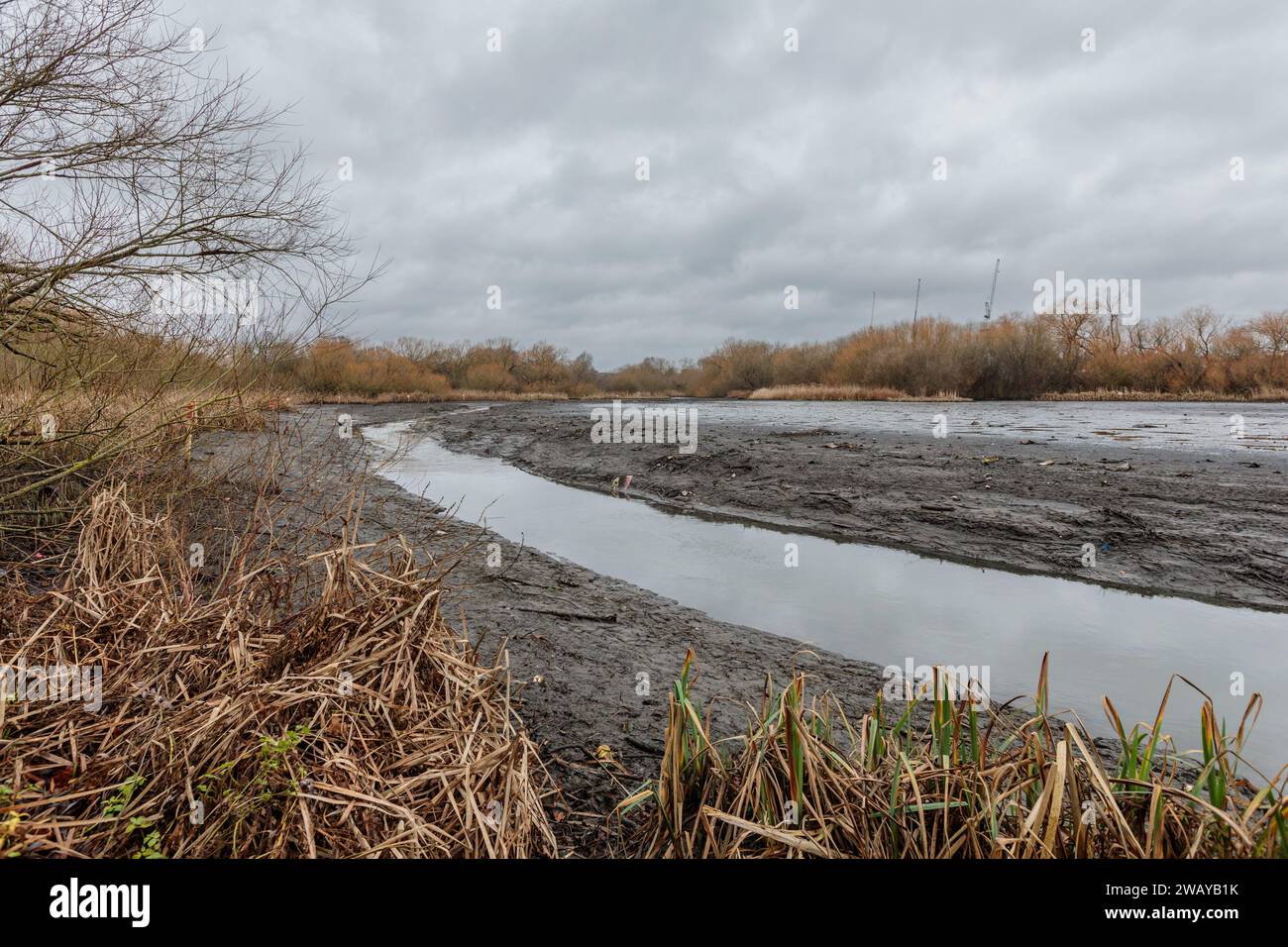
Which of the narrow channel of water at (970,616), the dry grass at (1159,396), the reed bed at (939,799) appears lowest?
the narrow channel of water at (970,616)

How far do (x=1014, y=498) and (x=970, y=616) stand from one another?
4627 millimetres

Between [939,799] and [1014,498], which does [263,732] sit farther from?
[1014,498]

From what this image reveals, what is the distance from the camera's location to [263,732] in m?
2.62

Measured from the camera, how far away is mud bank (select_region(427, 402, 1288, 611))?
→ 7328mm

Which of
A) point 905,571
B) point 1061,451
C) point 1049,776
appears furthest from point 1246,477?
point 1049,776

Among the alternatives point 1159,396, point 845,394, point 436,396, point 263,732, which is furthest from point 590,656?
point 436,396

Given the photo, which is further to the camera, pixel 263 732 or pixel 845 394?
pixel 845 394

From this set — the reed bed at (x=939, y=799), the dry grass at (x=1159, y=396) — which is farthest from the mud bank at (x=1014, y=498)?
the dry grass at (x=1159, y=396)

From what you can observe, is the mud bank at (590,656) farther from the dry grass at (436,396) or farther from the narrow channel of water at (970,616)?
the dry grass at (436,396)

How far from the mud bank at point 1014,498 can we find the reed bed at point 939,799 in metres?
5.57

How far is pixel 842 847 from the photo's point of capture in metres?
2.45

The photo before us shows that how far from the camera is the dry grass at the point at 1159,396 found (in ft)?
127

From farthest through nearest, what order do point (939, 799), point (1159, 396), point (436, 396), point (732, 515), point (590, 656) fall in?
point (436, 396) → point (1159, 396) → point (732, 515) → point (590, 656) → point (939, 799)
